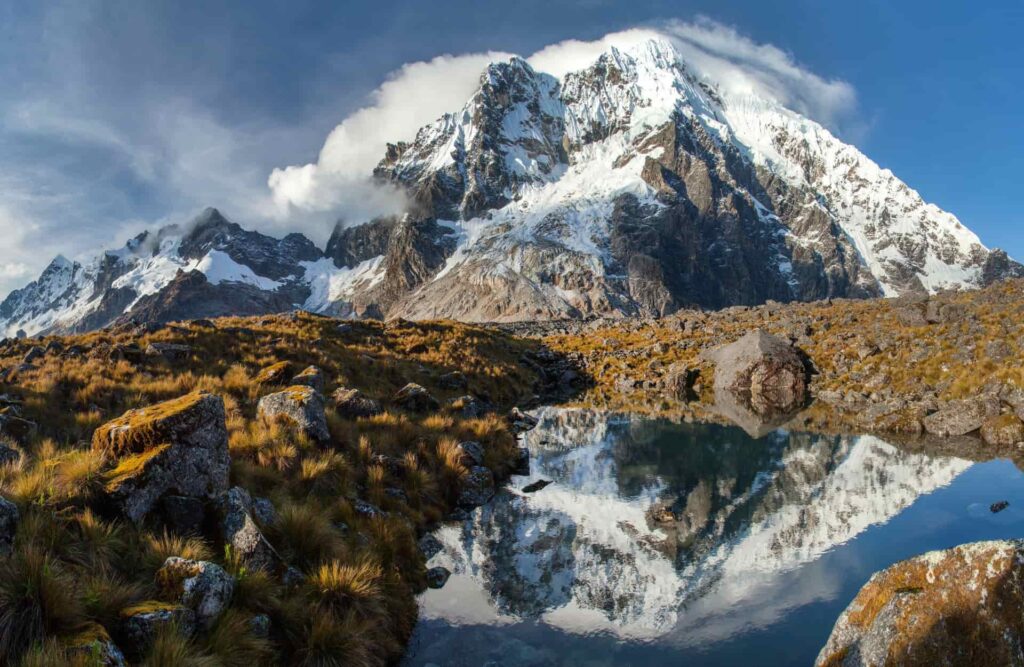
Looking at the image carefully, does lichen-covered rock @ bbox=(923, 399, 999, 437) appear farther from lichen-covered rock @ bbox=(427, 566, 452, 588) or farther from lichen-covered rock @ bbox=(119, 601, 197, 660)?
lichen-covered rock @ bbox=(119, 601, 197, 660)

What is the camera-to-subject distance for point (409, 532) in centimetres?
1105

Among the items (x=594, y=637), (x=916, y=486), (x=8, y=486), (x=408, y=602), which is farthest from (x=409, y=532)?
(x=916, y=486)

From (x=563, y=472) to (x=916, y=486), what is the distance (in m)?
10.4

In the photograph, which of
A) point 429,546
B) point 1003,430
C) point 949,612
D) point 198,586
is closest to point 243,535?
point 198,586

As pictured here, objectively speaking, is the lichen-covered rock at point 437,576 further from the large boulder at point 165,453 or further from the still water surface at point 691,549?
the large boulder at point 165,453

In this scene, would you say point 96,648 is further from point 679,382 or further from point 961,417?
point 679,382

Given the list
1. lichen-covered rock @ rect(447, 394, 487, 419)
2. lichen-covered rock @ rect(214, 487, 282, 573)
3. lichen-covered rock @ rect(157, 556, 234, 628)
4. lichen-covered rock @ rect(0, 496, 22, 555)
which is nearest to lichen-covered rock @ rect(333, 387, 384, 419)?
lichen-covered rock @ rect(447, 394, 487, 419)

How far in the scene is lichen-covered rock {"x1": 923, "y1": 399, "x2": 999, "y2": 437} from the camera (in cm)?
1972

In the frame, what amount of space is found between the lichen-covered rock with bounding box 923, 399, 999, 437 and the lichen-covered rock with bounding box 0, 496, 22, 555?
26.0 m

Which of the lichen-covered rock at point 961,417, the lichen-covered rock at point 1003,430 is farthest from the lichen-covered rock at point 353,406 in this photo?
the lichen-covered rock at point 1003,430

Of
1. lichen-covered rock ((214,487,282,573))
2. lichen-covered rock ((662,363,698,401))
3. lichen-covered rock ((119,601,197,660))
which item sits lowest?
lichen-covered rock ((119,601,197,660))

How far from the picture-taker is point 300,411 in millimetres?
13625

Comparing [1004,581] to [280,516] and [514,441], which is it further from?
[514,441]

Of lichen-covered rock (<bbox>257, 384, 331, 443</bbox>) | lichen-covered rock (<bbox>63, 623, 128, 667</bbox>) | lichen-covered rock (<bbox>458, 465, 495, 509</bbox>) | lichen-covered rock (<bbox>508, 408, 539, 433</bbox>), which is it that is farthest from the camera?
lichen-covered rock (<bbox>508, 408, 539, 433</bbox>)
